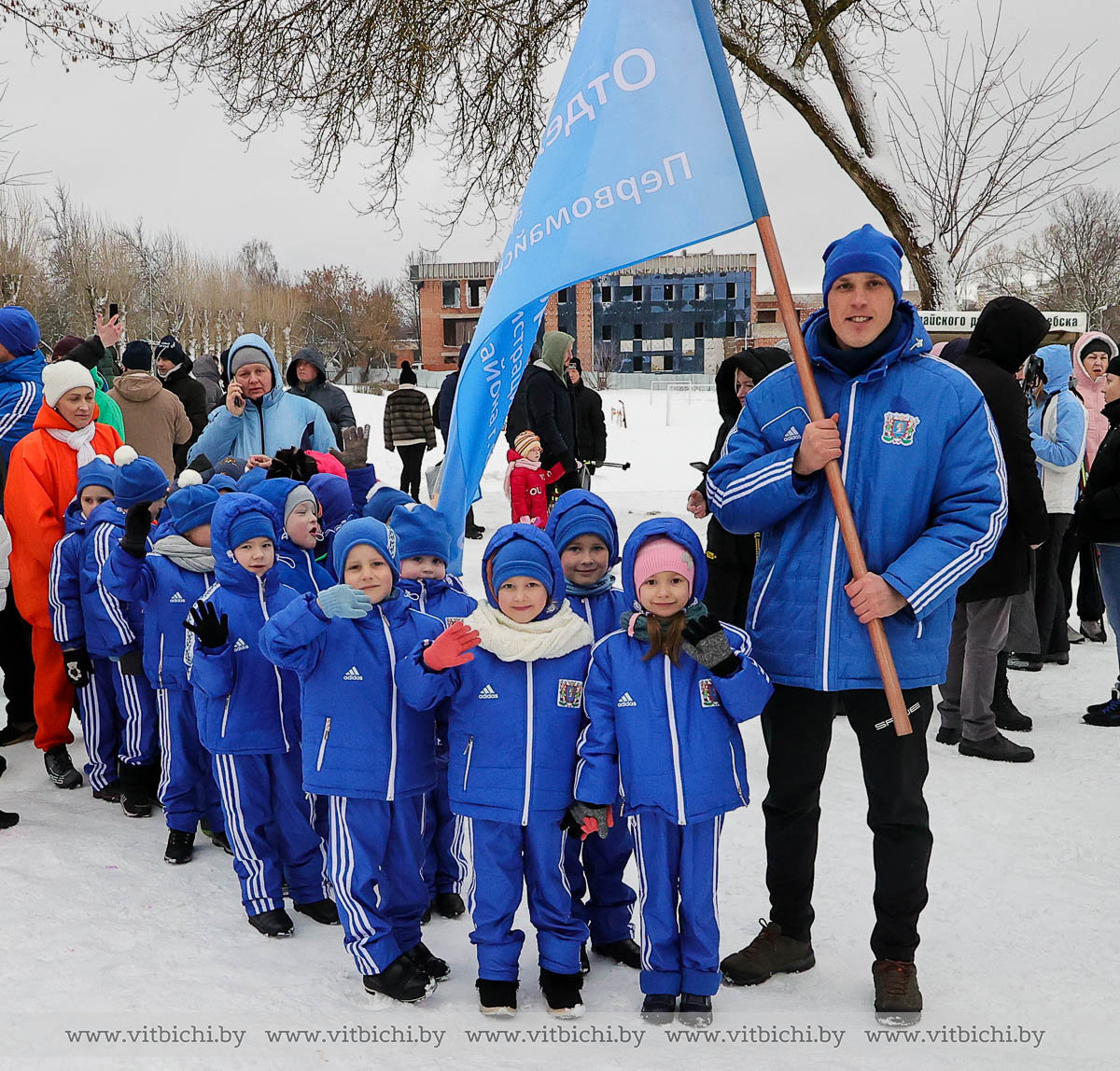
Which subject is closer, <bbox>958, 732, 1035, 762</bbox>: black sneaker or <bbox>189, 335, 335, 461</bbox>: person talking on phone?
<bbox>958, 732, 1035, 762</bbox>: black sneaker

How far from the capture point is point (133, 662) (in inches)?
184

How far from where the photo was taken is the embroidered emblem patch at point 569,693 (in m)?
3.15

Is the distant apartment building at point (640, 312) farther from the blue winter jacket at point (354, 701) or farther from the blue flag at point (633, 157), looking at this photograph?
the blue winter jacket at point (354, 701)

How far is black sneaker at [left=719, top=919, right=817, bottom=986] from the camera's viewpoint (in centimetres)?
325

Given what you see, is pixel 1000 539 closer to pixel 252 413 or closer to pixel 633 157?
pixel 633 157

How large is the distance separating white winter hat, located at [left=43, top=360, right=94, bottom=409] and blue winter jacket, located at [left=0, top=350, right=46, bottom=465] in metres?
0.46

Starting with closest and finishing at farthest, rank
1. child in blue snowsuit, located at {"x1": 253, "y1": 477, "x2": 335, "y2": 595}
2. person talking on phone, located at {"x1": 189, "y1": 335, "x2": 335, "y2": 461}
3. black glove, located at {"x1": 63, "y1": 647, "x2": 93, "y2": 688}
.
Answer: child in blue snowsuit, located at {"x1": 253, "y1": 477, "x2": 335, "y2": 595}
black glove, located at {"x1": 63, "y1": 647, "x2": 93, "y2": 688}
person talking on phone, located at {"x1": 189, "y1": 335, "x2": 335, "y2": 461}

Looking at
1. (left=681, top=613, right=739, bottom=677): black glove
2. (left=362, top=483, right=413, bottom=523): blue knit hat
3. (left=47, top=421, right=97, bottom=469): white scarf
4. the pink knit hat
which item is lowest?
(left=681, top=613, right=739, bottom=677): black glove

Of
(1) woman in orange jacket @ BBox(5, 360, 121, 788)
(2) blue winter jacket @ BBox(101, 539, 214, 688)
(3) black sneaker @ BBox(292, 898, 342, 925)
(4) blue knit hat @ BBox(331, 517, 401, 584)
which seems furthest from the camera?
(1) woman in orange jacket @ BBox(5, 360, 121, 788)

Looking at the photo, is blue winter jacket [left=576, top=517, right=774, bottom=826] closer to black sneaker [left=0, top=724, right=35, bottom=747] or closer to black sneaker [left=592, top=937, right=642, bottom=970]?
black sneaker [left=592, top=937, right=642, bottom=970]

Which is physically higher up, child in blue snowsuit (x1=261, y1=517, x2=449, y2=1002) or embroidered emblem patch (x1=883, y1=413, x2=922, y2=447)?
embroidered emblem patch (x1=883, y1=413, x2=922, y2=447)

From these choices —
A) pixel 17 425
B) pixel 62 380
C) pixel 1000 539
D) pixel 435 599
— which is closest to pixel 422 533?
pixel 435 599

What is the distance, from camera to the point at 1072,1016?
3.00 m

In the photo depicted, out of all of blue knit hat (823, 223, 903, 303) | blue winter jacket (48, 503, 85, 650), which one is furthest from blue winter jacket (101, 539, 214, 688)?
blue knit hat (823, 223, 903, 303)
